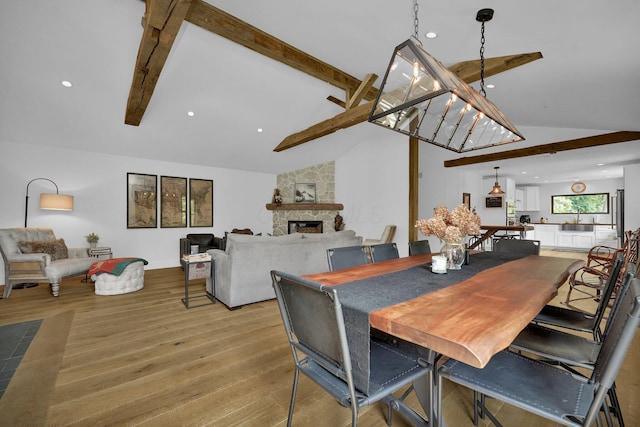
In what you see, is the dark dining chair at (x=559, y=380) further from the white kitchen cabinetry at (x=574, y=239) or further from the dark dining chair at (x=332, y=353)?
the white kitchen cabinetry at (x=574, y=239)

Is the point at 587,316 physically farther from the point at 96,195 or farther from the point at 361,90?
the point at 96,195

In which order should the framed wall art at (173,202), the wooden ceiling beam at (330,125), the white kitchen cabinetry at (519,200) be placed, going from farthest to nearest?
the white kitchen cabinetry at (519,200) → the framed wall art at (173,202) → the wooden ceiling beam at (330,125)

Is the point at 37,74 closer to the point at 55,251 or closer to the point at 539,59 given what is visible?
the point at 55,251

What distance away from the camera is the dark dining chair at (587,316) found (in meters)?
1.66

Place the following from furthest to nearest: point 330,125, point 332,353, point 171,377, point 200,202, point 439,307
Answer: point 200,202 < point 330,125 < point 171,377 < point 439,307 < point 332,353

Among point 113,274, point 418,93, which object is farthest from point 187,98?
point 418,93

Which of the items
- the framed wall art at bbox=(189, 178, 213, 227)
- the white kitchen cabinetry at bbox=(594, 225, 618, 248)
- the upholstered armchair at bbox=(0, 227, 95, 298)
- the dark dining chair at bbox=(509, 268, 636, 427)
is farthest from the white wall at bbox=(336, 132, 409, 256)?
the white kitchen cabinetry at bbox=(594, 225, 618, 248)

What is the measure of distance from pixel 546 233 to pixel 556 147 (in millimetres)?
4535

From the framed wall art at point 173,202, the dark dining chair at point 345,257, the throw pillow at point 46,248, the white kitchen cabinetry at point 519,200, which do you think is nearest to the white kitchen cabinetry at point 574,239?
the white kitchen cabinetry at point 519,200

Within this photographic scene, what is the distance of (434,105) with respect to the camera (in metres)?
2.42

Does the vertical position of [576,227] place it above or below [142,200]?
below

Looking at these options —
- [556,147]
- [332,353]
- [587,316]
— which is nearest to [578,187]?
[556,147]

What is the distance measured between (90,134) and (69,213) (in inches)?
58.1

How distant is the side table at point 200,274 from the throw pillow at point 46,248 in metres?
2.22
